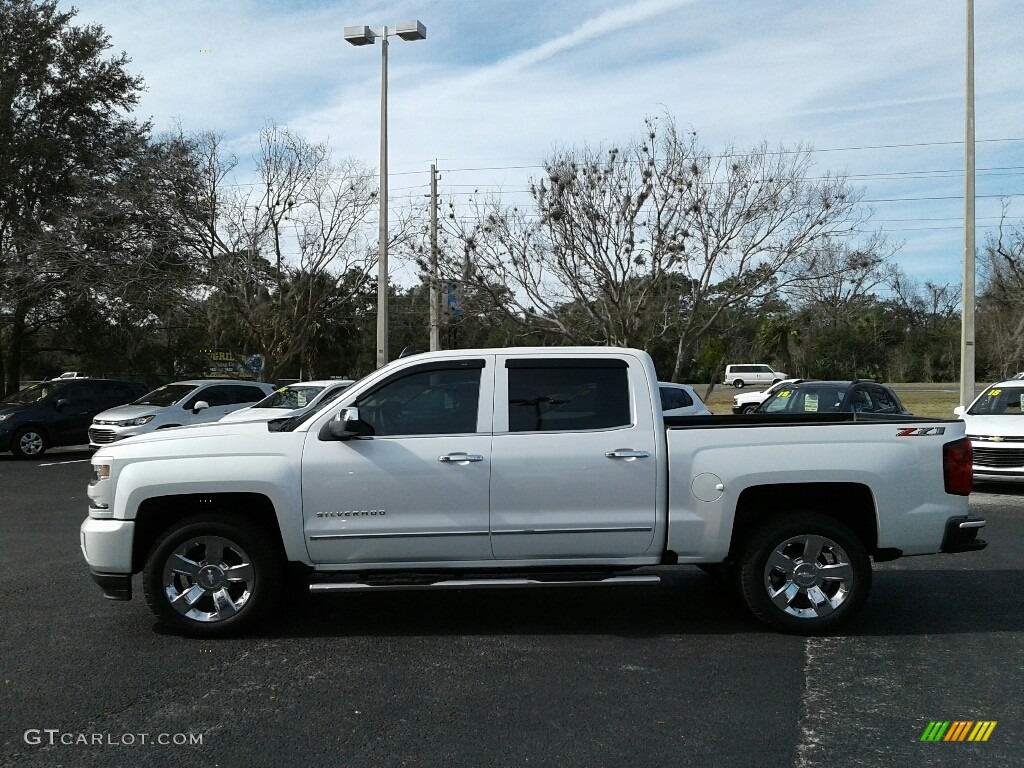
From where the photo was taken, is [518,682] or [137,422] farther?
[137,422]

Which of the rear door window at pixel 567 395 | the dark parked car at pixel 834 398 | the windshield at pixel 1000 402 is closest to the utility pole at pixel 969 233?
the dark parked car at pixel 834 398

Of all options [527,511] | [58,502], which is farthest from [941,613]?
[58,502]

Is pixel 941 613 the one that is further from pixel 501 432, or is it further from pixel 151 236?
pixel 151 236

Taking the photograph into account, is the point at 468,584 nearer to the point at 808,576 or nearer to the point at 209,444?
the point at 209,444

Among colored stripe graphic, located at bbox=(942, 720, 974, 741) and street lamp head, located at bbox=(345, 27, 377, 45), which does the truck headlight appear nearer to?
street lamp head, located at bbox=(345, 27, 377, 45)

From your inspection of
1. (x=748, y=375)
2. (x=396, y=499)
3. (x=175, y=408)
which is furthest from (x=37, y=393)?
(x=748, y=375)

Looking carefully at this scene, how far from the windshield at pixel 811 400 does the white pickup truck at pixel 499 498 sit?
9.21 m

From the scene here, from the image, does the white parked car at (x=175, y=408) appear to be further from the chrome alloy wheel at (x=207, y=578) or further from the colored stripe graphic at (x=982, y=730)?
the colored stripe graphic at (x=982, y=730)

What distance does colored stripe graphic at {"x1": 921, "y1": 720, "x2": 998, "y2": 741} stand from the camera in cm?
453

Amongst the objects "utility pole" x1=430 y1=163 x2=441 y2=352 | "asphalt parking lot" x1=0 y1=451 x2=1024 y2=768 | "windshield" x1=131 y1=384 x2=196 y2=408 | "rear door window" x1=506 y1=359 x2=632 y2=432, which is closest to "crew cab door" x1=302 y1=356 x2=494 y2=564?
"rear door window" x1=506 y1=359 x2=632 y2=432

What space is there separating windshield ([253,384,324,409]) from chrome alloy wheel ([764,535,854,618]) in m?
12.3

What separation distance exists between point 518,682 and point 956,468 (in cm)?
314

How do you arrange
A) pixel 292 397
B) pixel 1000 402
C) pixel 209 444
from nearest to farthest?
pixel 209 444
pixel 1000 402
pixel 292 397

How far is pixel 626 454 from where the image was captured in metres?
6.11
